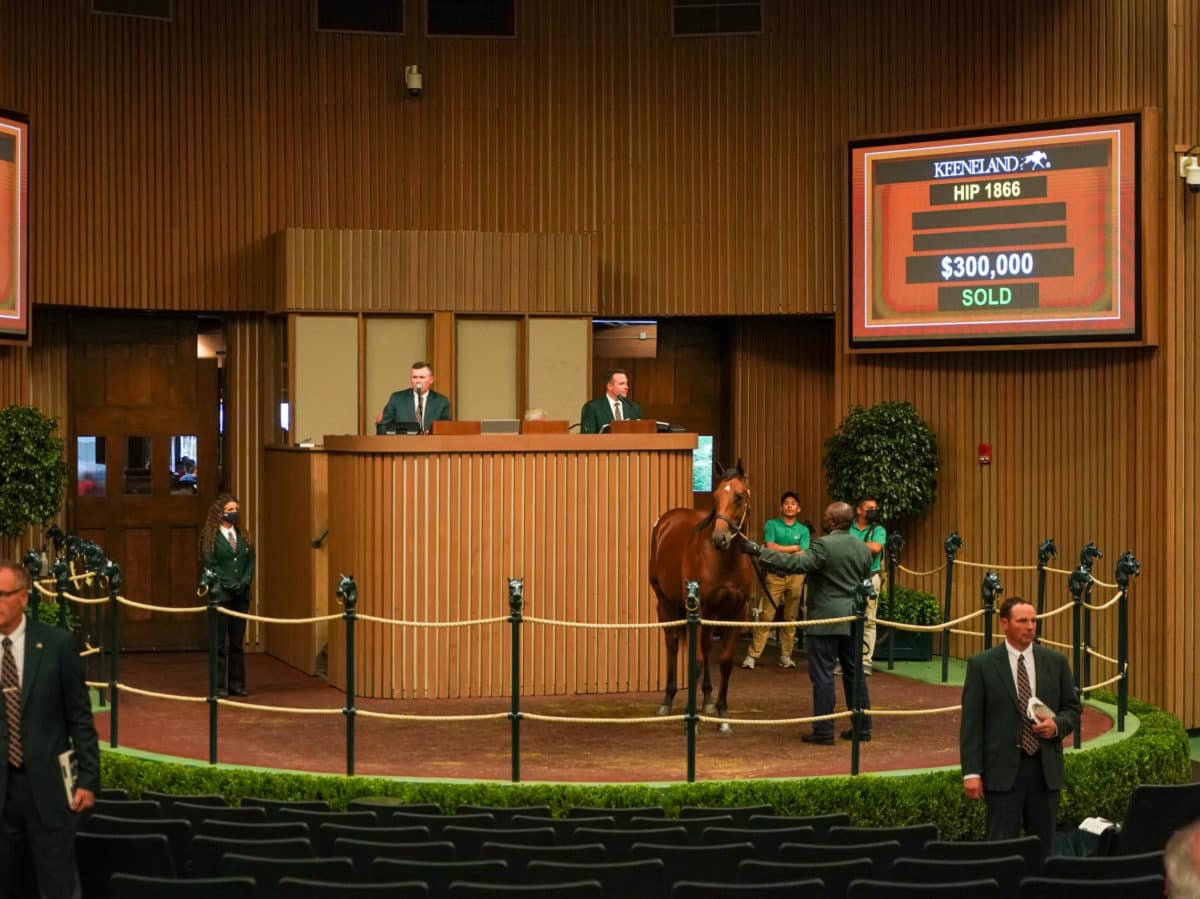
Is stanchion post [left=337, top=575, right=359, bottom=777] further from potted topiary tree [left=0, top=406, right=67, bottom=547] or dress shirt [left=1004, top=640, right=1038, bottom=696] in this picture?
potted topiary tree [left=0, top=406, right=67, bottom=547]

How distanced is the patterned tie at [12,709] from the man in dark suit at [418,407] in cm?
648

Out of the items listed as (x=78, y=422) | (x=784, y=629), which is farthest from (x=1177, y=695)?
(x=78, y=422)

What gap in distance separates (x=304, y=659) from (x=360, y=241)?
4.01 metres

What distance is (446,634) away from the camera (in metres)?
12.2

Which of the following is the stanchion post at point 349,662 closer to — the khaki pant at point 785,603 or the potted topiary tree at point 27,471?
the khaki pant at point 785,603

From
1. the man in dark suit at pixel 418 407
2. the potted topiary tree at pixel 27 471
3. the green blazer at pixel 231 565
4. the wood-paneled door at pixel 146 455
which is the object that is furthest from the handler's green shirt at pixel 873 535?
the potted topiary tree at pixel 27 471

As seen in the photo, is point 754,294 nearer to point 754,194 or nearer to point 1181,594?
point 754,194

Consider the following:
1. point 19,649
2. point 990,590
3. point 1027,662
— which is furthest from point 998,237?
point 19,649

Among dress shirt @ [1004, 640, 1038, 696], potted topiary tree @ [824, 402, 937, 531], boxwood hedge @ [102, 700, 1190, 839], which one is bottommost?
boxwood hedge @ [102, 700, 1190, 839]

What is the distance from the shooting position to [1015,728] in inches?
309

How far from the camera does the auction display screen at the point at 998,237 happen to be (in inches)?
565

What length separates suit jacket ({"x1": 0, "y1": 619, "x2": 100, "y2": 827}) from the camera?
604cm

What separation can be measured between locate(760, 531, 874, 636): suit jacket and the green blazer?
427 cm

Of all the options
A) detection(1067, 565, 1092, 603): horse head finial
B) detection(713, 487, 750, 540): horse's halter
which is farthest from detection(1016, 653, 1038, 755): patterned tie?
detection(713, 487, 750, 540): horse's halter
